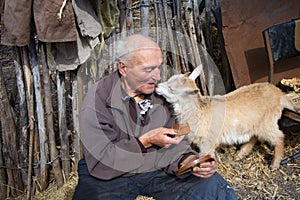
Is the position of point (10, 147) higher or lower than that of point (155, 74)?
lower

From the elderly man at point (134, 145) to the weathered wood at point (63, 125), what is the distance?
2.82ft

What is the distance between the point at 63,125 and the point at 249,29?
7.95 feet

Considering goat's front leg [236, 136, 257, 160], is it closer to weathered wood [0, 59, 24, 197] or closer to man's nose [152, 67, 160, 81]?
man's nose [152, 67, 160, 81]

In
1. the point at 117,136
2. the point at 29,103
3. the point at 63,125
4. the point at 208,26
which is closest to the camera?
the point at 117,136

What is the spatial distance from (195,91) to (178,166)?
937 mm

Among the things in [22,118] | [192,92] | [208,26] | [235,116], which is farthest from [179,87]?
[208,26]

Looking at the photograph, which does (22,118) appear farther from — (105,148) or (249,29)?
(249,29)

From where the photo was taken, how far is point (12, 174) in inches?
132

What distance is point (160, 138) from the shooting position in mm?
2268

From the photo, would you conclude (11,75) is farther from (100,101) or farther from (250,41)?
(250,41)

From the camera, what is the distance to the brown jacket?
2307mm

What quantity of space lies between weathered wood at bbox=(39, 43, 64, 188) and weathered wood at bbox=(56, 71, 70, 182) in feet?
0.19

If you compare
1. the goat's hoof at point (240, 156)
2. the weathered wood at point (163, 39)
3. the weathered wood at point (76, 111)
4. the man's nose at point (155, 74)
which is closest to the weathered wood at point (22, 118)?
the weathered wood at point (76, 111)

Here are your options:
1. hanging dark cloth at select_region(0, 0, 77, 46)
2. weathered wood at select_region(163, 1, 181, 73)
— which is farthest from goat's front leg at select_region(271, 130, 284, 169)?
hanging dark cloth at select_region(0, 0, 77, 46)
